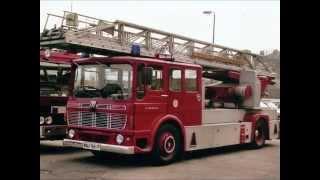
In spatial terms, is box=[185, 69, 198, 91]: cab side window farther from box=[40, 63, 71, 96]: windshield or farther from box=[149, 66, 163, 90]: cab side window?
box=[40, 63, 71, 96]: windshield

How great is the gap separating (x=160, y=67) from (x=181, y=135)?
5.36 feet

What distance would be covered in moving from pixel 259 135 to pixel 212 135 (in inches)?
121

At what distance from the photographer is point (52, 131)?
11.1m

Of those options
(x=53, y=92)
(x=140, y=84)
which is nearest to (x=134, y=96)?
(x=140, y=84)

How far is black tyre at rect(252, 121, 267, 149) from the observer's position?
13751 millimetres

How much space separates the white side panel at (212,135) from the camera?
10.8m

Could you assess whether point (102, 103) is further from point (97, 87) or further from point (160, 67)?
point (160, 67)

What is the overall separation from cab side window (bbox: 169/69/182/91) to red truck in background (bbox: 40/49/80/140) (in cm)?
222

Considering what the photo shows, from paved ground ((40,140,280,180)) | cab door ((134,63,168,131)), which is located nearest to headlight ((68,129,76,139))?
paved ground ((40,140,280,180))

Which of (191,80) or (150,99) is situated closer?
(150,99)

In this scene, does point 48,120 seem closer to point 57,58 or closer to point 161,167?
point 57,58

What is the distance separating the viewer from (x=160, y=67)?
32.8 ft
